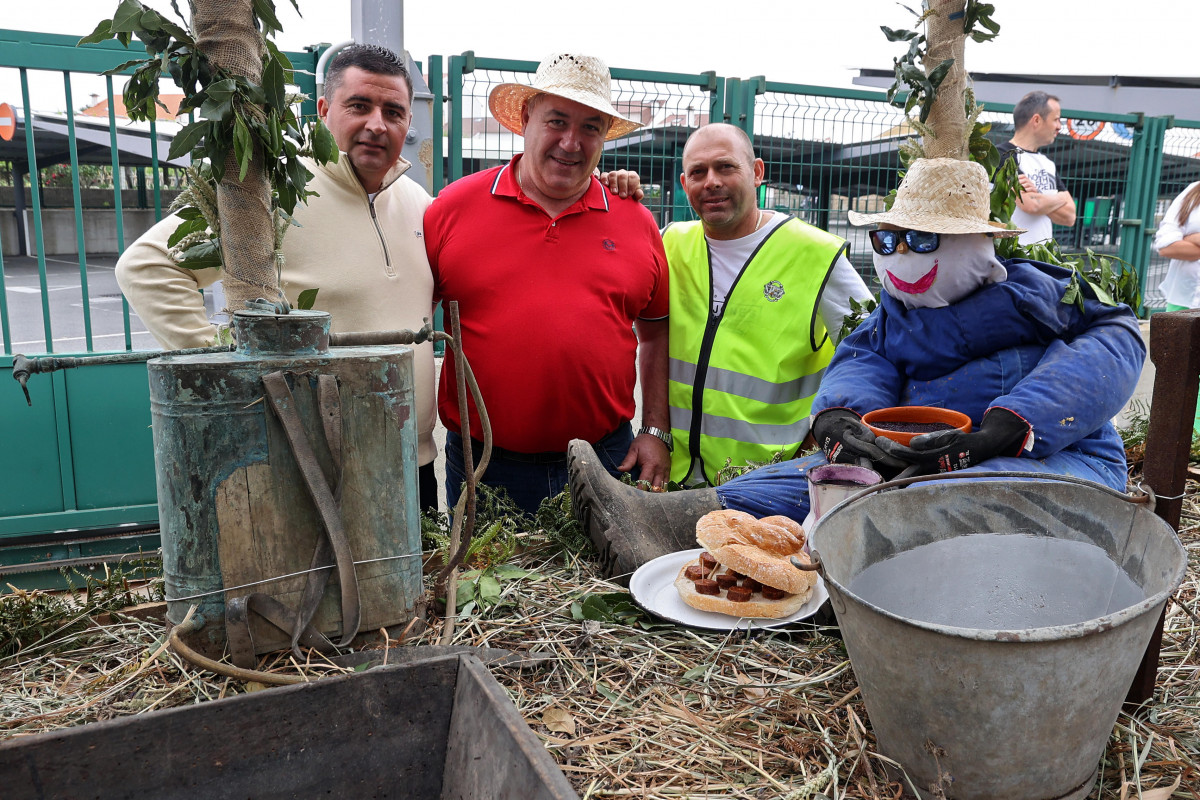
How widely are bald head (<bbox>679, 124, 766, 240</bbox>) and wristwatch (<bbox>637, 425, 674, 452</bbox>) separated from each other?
938 mm

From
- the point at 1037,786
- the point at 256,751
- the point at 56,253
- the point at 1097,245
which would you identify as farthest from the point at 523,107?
the point at 56,253

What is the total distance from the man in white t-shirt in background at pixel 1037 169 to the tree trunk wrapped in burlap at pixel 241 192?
18.0 feet

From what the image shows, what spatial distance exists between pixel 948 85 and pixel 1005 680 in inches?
80.7

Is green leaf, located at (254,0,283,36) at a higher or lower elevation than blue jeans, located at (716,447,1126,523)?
higher

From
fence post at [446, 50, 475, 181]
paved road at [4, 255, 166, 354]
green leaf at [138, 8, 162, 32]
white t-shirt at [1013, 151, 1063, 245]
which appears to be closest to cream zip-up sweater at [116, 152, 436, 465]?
green leaf at [138, 8, 162, 32]

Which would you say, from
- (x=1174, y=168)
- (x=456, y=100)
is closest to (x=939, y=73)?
(x=456, y=100)

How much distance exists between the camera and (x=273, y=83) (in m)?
1.99

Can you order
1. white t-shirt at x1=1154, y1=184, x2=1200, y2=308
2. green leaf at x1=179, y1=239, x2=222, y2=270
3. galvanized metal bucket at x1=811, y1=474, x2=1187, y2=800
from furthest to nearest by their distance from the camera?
1. white t-shirt at x1=1154, y1=184, x2=1200, y2=308
2. green leaf at x1=179, y1=239, x2=222, y2=270
3. galvanized metal bucket at x1=811, y1=474, x2=1187, y2=800

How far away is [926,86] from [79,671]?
2.90 m

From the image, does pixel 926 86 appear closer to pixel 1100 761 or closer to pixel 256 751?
pixel 1100 761

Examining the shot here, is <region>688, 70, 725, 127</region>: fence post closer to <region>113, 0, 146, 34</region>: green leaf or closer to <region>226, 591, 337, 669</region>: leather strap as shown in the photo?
<region>113, 0, 146, 34</region>: green leaf

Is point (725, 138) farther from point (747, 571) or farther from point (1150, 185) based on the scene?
point (1150, 185)

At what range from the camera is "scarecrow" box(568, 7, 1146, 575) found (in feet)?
8.20

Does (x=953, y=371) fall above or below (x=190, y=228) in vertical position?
below
